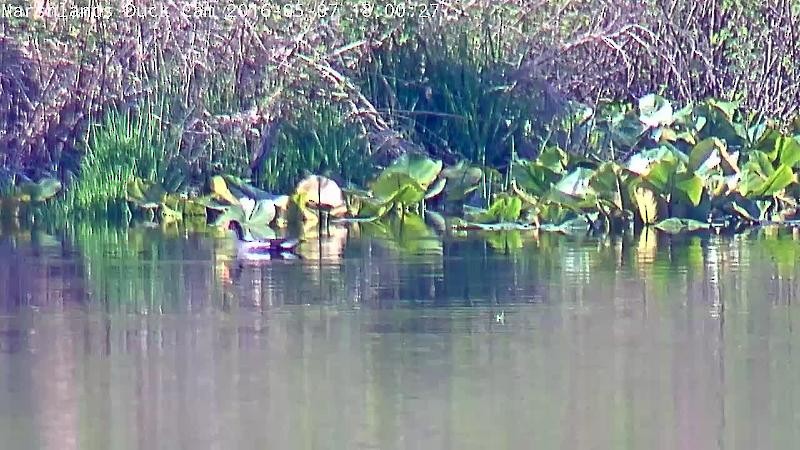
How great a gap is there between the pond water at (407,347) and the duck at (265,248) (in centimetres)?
13

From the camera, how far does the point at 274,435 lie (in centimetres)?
529

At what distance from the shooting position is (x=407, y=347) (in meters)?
6.79

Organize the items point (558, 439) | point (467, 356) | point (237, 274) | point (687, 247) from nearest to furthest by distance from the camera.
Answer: point (558, 439) < point (467, 356) < point (237, 274) < point (687, 247)

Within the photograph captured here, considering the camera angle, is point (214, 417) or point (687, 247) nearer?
Result: point (214, 417)

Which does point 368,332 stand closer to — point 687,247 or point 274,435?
point 274,435

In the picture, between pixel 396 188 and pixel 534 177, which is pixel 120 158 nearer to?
pixel 396 188

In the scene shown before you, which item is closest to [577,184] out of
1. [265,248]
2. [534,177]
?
[534,177]

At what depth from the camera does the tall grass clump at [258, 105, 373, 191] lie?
1328 cm

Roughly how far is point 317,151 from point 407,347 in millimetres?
6619

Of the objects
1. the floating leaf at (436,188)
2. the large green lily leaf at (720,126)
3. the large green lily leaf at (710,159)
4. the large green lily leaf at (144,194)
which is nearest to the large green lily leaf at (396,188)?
the floating leaf at (436,188)

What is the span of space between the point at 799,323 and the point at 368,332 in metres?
1.46

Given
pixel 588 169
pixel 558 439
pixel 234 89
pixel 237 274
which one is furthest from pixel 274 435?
pixel 234 89

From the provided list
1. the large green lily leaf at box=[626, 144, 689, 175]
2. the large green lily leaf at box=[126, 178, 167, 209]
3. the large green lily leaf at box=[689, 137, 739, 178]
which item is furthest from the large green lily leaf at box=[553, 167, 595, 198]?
the large green lily leaf at box=[126, 178, 167, 209]

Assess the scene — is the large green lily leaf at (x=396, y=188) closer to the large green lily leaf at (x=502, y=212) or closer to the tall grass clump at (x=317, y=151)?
the large green lily leaf at (x=502, y=212)
